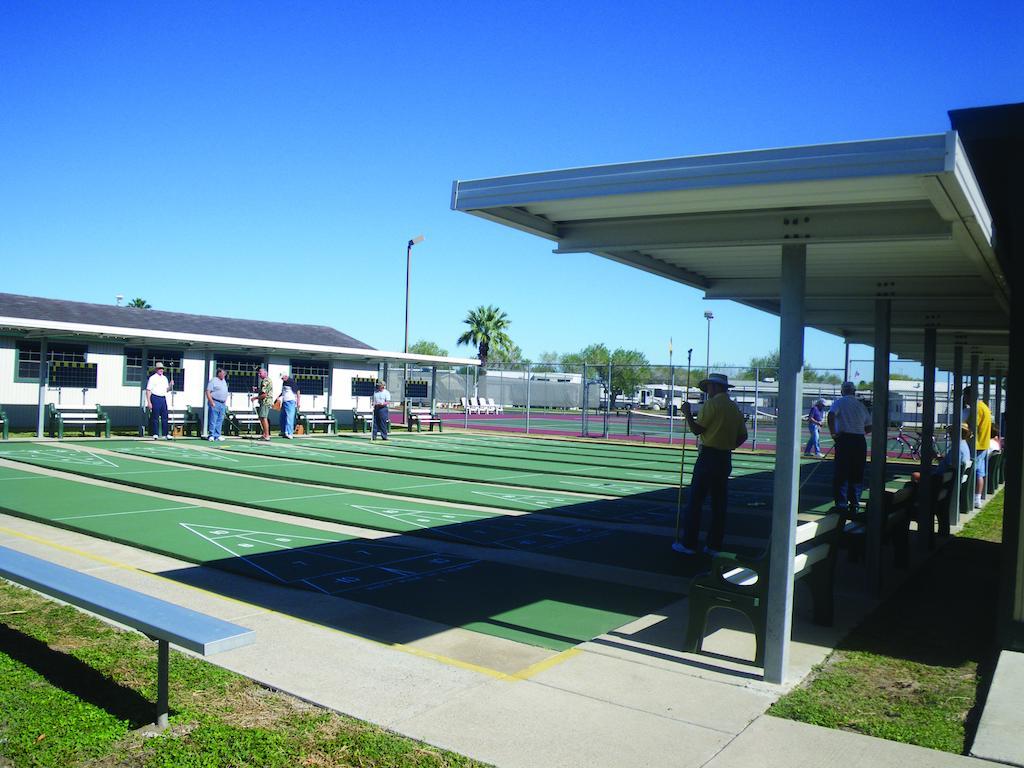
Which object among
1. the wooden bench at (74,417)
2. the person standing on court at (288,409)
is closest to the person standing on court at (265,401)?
the person standing on court at (288,409)

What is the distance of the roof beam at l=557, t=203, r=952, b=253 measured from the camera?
5500 mm

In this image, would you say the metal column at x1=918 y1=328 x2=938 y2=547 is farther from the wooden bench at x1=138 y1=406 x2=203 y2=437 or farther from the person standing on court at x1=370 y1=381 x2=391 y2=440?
the wooden bench at x1=138 y1=406 x2=203 y2=437

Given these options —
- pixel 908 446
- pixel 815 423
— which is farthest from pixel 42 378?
pixel 908 446

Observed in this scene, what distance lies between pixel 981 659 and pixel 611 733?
10.6 feet

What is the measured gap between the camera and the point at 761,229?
5.86 metres

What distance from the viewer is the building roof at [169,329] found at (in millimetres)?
21234

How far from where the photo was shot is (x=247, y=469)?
1669 cm

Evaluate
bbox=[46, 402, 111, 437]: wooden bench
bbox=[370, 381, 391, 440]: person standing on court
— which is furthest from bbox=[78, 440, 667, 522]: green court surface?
bbox=[370, 381, 391, 440]: person standing on court

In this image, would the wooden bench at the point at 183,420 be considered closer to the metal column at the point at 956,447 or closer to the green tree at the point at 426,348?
the metal column at the point at 956,447

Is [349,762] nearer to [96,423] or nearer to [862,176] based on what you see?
[862,176]

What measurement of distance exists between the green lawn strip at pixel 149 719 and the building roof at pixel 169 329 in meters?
16.6

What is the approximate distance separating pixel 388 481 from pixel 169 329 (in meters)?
17.6

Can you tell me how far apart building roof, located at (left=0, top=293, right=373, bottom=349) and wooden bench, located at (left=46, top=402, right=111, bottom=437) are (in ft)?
11.6

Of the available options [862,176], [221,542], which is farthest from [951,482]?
[221,542]
